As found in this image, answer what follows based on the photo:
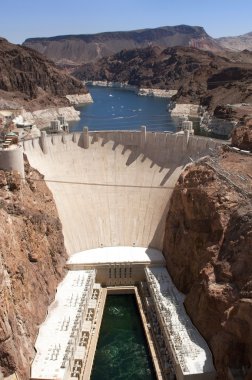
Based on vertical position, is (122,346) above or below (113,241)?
below

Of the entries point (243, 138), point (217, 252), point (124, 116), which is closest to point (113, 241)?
point (217, 252)

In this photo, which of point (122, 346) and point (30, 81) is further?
point (30, 81)

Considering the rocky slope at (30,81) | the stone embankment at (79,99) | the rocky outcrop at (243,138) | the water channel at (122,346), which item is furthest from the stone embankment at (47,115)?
the water channel at (122,346)

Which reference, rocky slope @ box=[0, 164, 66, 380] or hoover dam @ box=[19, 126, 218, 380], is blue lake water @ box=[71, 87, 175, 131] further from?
rocky slope @ box=[0, 164, 66, 380]

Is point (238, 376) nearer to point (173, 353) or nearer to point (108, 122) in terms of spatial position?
point (173, 353)

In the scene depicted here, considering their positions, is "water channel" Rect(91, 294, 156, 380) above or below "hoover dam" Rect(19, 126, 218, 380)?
below

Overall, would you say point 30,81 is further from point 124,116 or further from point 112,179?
point 112,179

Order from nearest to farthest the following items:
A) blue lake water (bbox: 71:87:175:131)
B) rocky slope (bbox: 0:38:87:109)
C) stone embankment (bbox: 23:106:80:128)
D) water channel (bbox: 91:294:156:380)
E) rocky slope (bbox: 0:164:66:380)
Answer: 1. rocky slope (bbox: 0:164:66:380)
2. water channel (bbox: 91:294:156:380)
3. blue lake water (bbox: 71:87:175:131)
4. stone embankment (bbox: 23:106:80:128)
5. rocky slope (bbox: 0:38:87:109)

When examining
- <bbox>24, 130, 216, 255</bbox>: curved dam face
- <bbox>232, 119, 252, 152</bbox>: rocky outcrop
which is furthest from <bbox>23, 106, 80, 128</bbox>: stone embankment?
<bbox>232, 119, 252, 152</bbox>: rocky outcrop
